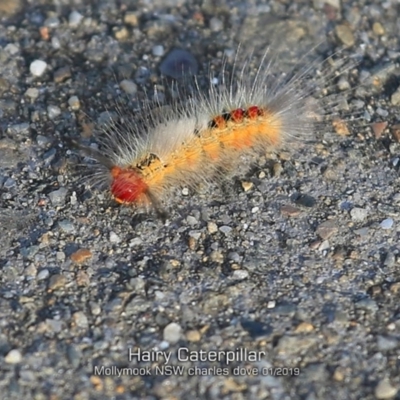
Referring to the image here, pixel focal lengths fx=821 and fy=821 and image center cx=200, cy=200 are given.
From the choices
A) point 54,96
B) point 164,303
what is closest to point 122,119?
point 54,96

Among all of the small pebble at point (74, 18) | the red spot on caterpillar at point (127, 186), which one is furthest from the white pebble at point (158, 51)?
the red spot on caterpillar at point (127, 186)

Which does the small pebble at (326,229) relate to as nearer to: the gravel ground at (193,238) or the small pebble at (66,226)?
the gravel ground at (193,238)

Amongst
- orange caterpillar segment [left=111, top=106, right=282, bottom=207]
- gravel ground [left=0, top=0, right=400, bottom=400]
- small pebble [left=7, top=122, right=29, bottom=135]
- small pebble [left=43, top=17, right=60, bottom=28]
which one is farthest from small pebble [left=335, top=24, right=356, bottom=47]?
small pebble [left=7, top=122, right=29, bottom=135]

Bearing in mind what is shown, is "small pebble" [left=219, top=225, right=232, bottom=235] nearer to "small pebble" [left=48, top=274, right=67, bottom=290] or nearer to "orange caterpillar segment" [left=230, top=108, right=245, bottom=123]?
"orange caterpillar segment" [left=230, top=108, right=245, bottom=123]

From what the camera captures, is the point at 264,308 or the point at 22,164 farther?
the point at 22,164

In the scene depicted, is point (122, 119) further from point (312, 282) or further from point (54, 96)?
point (312, 282)

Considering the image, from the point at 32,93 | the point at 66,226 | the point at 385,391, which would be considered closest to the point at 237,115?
the point at 66,226

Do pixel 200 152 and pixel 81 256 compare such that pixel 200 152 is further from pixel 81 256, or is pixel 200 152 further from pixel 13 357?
pixel 13 357
